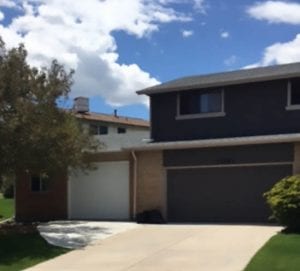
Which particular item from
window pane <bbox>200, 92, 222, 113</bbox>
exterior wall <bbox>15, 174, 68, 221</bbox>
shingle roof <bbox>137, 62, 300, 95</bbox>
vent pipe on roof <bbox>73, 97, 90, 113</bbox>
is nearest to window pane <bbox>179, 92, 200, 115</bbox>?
window pane <bbox>200, 92, 222, 113</bbox>

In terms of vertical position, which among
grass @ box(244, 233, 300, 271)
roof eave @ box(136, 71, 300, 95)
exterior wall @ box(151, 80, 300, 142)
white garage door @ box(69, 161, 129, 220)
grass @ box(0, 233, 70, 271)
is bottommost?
grass @ box(0, 233, 70, 271)

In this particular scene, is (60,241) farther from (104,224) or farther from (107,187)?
(107,187)

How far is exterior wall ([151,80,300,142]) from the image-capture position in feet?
77.7

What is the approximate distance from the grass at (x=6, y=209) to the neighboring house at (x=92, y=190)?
7.31 ft

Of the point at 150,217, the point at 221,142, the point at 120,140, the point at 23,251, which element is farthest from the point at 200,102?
the point at 23,251

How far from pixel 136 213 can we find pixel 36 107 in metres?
7.53

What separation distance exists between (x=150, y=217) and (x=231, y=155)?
3.83 metres

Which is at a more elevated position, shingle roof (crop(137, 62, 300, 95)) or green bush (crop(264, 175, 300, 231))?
shingle roof (crop(137, 62, 300, 95))

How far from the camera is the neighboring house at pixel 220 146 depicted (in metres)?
22.9

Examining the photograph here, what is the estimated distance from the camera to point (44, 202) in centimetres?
2847

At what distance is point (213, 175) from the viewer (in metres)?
24.1

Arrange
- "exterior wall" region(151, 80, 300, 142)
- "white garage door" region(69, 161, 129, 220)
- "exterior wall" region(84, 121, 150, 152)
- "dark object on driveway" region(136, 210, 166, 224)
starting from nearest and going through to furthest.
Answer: "exterior wall" region(151, 80, 300, 142)
"dark object on driveway" region(136, 210, 166, 224)
"white garage door" region(69, 161, 129, 220)
"exterior wall" region(84, 121, 150, 152)

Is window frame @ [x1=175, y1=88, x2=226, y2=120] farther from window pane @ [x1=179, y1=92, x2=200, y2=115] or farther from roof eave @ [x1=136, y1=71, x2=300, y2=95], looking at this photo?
roof eave @ [x1=136, y1=71, x2=300, y2=95]

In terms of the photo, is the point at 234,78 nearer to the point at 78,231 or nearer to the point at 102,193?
the point at 102,193
